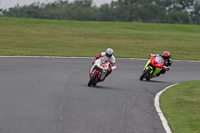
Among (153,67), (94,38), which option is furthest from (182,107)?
(94,38)

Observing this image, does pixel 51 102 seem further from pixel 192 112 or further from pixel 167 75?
pixel 167 75

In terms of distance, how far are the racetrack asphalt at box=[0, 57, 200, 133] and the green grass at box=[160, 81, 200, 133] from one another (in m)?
0.35

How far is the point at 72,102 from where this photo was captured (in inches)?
470

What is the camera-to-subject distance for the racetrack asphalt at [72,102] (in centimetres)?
916

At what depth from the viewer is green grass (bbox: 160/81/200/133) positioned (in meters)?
9.91

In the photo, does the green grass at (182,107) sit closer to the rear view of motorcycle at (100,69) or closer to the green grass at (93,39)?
the rear view of motorcycle at (100,69)

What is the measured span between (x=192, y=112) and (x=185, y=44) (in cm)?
3162

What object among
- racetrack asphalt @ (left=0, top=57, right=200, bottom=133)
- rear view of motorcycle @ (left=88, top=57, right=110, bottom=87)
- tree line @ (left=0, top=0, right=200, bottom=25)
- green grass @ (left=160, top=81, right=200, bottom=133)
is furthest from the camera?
tree line @ (left=0, top=0, right=200, bottom=25)

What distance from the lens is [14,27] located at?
4597cm

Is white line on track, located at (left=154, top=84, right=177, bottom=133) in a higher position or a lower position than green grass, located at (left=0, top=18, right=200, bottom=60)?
higher

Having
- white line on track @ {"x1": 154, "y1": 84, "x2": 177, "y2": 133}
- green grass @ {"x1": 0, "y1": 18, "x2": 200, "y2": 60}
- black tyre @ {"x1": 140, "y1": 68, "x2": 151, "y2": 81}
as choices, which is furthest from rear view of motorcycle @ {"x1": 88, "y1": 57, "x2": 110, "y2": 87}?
green grass @ {"x1": 0, "y1": 18, "x2": 200, "y2": 60}

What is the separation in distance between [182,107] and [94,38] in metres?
31.3

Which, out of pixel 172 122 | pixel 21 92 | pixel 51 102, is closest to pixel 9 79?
pixel 21 92

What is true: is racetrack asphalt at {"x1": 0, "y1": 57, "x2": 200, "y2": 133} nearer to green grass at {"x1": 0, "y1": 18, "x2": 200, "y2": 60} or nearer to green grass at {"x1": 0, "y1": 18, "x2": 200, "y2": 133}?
green grass at {"x1": 0, "y1": 18, "x2": 200, "y2": 133}
